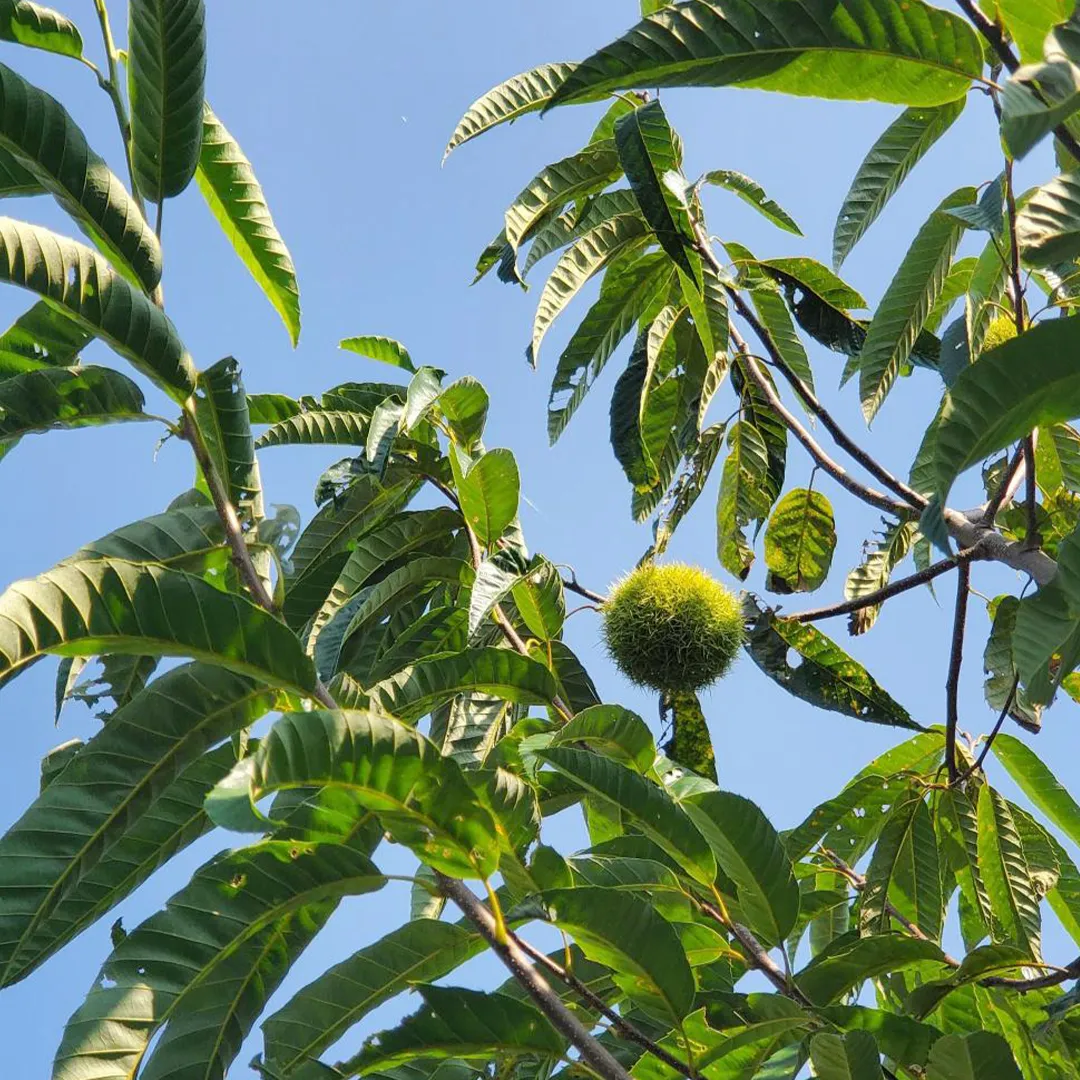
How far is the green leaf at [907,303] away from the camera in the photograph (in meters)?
1.96

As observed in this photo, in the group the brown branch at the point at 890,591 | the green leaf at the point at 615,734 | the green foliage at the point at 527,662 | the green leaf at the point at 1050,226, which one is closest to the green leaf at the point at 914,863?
the green foliage at the point at 527,662

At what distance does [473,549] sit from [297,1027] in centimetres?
75

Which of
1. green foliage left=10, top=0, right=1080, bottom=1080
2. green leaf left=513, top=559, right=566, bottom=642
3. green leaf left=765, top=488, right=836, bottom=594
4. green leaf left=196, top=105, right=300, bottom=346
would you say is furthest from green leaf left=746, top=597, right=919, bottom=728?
green leaf left=196, top=105, right=300, bottom=346

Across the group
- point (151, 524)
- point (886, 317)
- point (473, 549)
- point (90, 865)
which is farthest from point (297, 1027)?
point (886, 317)

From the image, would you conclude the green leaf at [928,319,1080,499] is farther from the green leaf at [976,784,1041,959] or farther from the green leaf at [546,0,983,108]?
the green leaf at [976,784,1041,959]

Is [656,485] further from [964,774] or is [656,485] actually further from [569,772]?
A: [569,772]

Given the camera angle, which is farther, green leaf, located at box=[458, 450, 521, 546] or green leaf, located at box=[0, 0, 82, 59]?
green leaf, located at box=[458, 450, 521, 546]

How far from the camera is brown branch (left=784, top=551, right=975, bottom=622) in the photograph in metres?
1.89

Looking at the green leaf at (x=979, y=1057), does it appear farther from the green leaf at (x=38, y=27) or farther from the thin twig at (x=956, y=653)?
the green leaf at (x=38, y=27)

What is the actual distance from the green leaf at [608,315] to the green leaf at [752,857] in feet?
3.59

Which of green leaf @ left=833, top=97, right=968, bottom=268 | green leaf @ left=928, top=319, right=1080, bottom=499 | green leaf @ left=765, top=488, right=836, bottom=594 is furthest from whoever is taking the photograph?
green leaf @ left=765, top=488, right=836, bottom=594

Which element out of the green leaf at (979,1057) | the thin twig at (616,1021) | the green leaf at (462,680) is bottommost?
the green leaf at (979,1057)

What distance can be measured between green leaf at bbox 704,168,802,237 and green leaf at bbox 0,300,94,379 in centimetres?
119

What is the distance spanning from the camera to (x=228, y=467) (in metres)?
1.54
